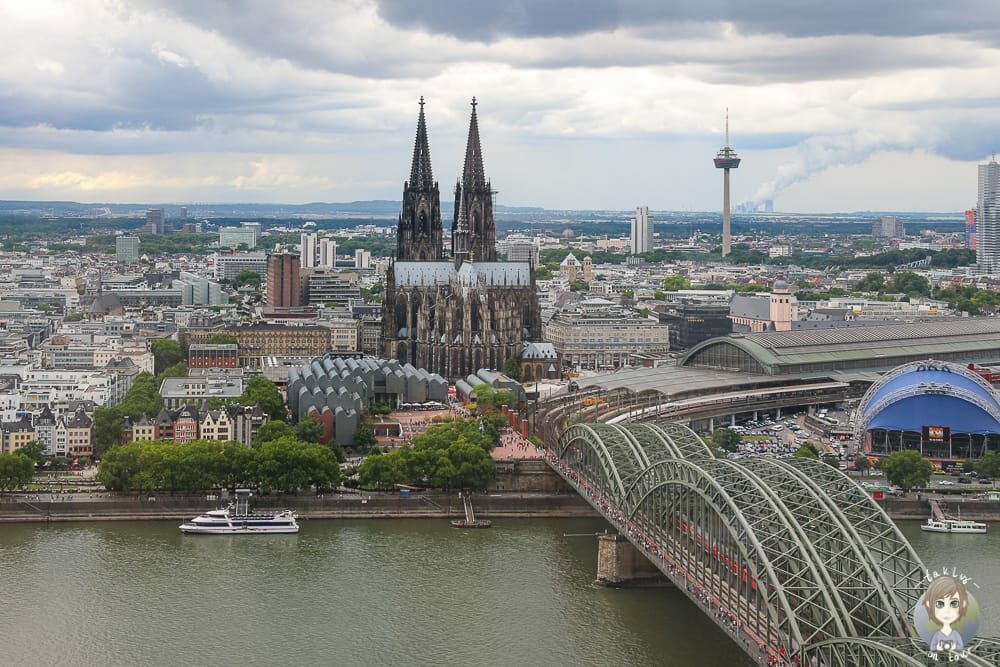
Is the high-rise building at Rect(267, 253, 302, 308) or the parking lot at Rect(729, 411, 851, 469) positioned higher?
the high-rise building at Rect(267, 253, 302, 308)

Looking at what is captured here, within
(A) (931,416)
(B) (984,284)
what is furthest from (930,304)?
(A) (931,416)

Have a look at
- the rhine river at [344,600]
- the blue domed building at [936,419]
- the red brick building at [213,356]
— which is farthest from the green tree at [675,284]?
the rhine river at [344,600]

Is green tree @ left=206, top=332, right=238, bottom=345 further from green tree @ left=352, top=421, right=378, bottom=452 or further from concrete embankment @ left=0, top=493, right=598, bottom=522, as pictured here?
concrete embankment @ left=0, top=493, right=598, bottom=522

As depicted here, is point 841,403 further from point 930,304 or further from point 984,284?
point 984,284

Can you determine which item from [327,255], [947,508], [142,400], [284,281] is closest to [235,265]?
[327,255]

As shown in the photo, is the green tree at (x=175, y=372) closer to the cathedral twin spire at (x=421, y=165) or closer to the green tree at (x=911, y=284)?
the cathedral twin spire at (x=421, y=165)

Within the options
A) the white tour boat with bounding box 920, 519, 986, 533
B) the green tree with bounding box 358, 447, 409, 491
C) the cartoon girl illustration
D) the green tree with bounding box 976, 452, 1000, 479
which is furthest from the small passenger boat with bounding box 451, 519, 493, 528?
the cartoon girl illustration
